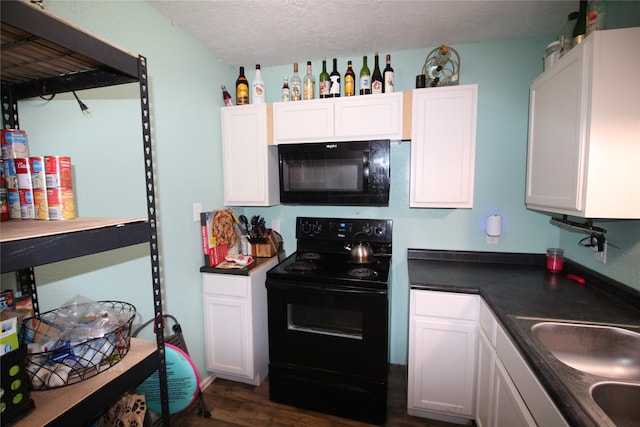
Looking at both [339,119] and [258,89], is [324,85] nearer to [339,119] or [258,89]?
[339,119]

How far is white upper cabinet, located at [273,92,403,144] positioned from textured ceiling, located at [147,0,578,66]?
0.39 m

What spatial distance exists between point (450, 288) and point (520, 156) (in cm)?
112

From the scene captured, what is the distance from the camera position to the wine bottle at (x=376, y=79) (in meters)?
1.94

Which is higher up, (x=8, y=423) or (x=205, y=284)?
(x=8, y=423)

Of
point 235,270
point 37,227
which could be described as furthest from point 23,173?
point 235,270

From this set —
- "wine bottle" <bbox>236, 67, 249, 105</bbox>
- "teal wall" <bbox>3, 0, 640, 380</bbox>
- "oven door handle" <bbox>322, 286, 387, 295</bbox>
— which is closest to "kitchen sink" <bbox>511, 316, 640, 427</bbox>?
"teal wall" <bbox>3, 0, 640, 380</bbox>

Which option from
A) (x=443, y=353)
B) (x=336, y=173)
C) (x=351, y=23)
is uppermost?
(x=351, y=23)

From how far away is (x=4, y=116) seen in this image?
0.99 m

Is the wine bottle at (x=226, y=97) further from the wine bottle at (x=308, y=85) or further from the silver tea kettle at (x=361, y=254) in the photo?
A: the silver tea kettle at (x=361, y=254)

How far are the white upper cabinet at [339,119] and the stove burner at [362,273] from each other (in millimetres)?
879

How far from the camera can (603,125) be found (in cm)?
119

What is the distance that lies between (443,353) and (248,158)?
1.84 metres

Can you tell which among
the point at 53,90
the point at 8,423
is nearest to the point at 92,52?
the point at 53,90

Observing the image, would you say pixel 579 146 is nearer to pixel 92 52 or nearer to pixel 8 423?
pixel 92 52
